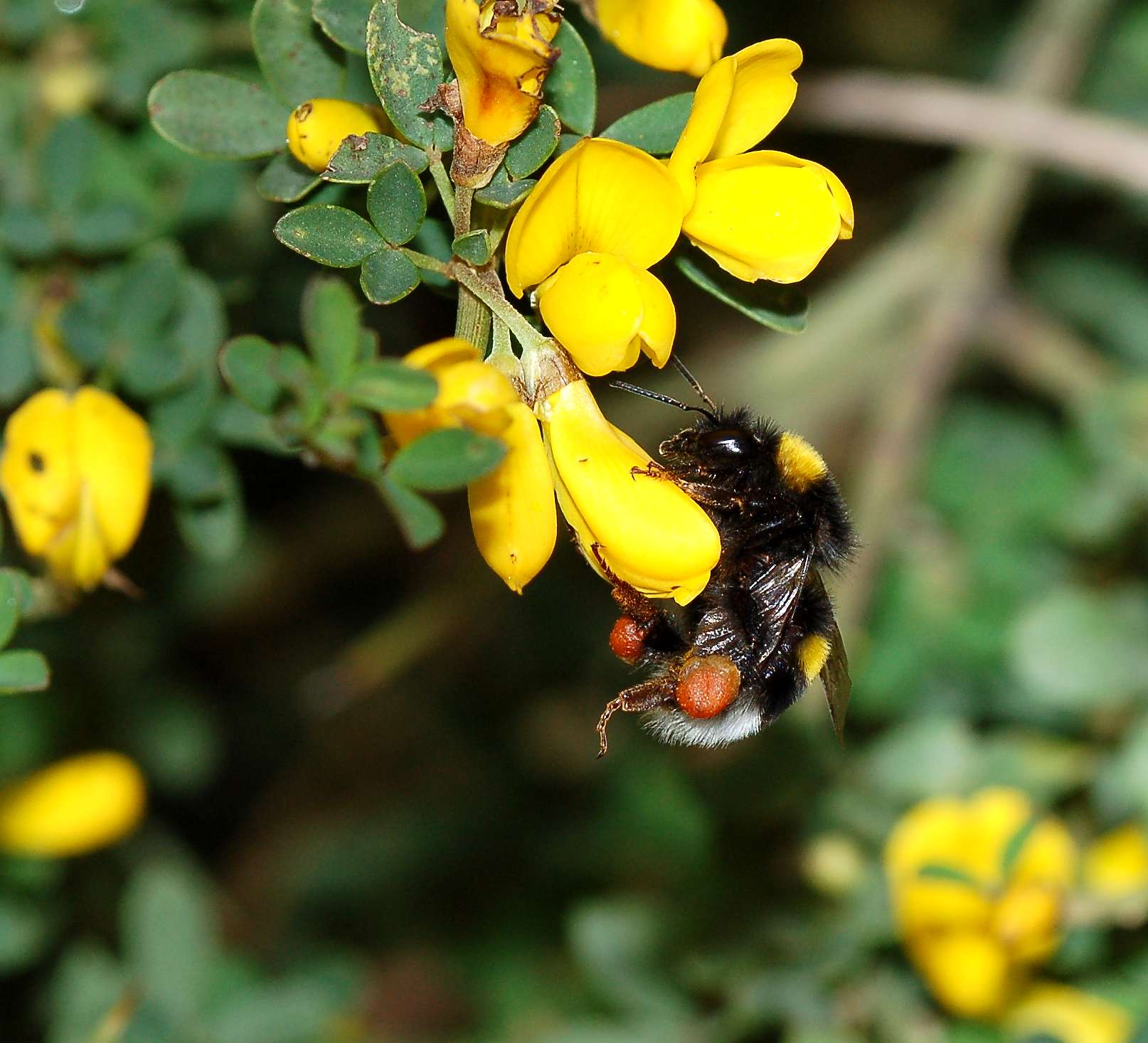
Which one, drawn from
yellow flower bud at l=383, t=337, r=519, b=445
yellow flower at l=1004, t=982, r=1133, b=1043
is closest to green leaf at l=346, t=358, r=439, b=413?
yellow flower bud at l=383, t=337, r=519, b=445

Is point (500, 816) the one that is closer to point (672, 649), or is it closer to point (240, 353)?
point (672, 649)

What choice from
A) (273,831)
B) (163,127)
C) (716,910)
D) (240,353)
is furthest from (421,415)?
(273,831)

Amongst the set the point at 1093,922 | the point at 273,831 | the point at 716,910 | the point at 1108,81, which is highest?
the point at 1108,81

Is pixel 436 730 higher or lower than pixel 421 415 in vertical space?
lower

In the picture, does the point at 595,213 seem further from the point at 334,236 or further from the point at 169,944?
the point at 169,944

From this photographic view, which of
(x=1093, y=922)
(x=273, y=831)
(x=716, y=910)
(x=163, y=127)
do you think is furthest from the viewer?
(x=273, y=831)

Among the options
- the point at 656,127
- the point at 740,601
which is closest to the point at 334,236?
the point at 656,127

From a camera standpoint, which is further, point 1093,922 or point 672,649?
point 1093,922
